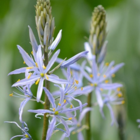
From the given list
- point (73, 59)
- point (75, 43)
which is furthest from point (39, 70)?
point (75, 43)

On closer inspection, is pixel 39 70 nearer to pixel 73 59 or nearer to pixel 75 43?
pixel 73 59

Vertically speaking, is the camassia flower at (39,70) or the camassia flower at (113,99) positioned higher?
the camassia flower at (39,70)

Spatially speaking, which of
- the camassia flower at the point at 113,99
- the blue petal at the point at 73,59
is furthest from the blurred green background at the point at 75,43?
the blue petal at the point at 73,59

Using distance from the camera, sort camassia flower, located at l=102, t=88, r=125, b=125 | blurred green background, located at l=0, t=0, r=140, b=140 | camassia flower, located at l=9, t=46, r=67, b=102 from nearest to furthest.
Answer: camassia flower, located at l=9, t=46, r=67, b=102 < camassia flower, located at l=102, t=88, r=125, b=125 < blurred green background, located at l=0, t=0, r=140, b=140

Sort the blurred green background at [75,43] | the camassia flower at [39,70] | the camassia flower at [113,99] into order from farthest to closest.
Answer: the blurred green background at [75,43] → the camassia flower at [113,99] → the camassia flower at [39,70]

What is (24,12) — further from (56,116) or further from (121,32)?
(56,116)

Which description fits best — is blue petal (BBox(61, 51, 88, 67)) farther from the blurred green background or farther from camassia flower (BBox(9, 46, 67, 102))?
the blurred green background

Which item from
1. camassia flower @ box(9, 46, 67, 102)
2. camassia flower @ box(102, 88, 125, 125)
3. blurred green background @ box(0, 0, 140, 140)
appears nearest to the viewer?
camassia flower @ box(9, 46, 67, 102)

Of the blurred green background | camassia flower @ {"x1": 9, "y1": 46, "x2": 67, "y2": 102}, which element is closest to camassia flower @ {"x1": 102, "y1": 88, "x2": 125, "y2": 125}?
the blurred green background

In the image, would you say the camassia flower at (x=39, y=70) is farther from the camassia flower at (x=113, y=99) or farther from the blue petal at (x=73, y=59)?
the camassia flower at (x=113, y=99)
